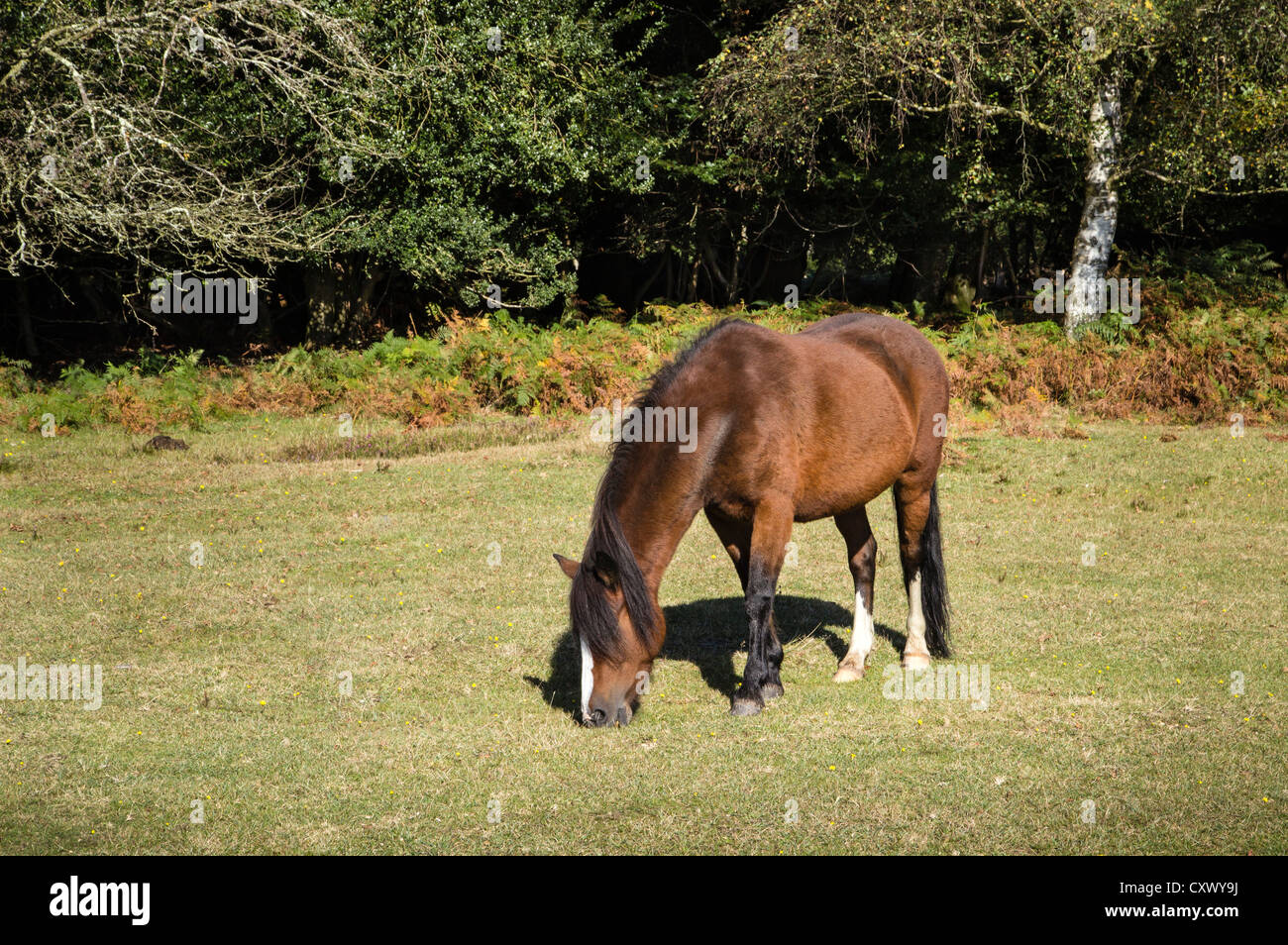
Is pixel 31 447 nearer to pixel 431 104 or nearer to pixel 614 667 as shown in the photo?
pixel 431 104

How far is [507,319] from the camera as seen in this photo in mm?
22984

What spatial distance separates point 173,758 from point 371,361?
49.2 feet

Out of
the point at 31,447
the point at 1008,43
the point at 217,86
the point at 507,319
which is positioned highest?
the point at 1008,43

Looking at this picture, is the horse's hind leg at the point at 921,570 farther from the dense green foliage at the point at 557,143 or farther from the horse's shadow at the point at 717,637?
the dense green foliage at the point at 557,143

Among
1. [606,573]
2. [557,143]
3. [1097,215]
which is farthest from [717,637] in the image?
[557,143]

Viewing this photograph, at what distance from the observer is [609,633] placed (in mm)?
6781

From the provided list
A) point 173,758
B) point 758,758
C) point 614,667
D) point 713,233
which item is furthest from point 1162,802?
point 713,233

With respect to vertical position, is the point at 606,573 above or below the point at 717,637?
above

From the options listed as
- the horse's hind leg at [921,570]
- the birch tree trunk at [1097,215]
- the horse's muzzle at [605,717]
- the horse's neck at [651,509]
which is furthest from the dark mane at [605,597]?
the birch tree trunk at [1097,215]

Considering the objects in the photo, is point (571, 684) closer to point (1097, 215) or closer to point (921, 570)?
point (921, 570)

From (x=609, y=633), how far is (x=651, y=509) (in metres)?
0.84

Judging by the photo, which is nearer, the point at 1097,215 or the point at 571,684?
the point at 571,684

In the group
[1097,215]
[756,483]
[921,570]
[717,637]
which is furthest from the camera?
[1097,215]

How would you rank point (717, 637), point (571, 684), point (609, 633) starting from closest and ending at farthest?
point (609, 633) → point (571, 684) → point (717, 637)
